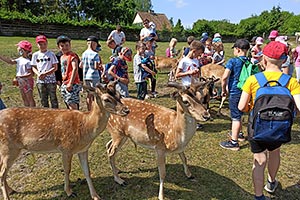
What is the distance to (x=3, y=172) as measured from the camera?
359 cm

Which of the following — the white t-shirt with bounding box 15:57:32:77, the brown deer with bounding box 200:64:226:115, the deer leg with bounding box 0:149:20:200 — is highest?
the white t-shirt with bounding box 15:57:32:77

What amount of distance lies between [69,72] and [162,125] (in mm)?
2111

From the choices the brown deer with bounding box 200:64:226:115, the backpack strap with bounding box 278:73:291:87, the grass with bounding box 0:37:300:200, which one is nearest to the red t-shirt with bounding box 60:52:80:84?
the grass with bounding box 0:37:300:200

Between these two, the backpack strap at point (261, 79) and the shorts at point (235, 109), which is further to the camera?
the shorts at point (235, 109)

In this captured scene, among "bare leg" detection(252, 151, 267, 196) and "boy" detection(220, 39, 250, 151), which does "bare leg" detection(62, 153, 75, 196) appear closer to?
"bare leg" detection(252, 151, 267, 196)

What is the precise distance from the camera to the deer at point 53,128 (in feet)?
11.3

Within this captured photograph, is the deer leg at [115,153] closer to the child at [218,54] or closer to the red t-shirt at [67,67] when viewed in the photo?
the red t-shirt at [67,67]

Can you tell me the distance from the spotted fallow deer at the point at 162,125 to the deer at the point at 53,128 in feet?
1.96

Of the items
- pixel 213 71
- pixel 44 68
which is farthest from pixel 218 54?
pixel 44 68

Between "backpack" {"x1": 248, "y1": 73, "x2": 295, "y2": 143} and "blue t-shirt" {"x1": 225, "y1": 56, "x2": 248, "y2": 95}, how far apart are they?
213 cm

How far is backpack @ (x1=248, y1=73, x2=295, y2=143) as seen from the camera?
2928mm

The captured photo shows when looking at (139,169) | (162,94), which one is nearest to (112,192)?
(139,169)

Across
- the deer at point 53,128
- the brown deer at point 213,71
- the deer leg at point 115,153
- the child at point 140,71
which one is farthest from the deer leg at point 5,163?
the brown deer at point 213,71

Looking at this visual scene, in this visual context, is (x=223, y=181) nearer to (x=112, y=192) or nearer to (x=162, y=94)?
(x=112, y=192)
